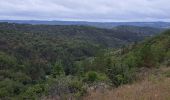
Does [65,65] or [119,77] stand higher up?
[119,77]

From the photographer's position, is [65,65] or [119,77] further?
[65,65]

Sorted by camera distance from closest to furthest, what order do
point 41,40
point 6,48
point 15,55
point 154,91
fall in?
point 154,91, point 15,55, point 6,48, point 41,40

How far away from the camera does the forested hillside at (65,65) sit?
904cm

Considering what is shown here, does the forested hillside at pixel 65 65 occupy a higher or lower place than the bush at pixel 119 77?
lower

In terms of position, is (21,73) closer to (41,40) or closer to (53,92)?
(41,40)

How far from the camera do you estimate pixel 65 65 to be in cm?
8912

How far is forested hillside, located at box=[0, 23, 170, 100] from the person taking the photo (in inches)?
356

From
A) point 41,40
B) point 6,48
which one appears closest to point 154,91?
point 6,48

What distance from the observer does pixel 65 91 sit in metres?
7.22

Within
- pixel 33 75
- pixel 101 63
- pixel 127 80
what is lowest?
pixel 33 75

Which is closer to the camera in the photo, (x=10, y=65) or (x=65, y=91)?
(x=65, y=91)

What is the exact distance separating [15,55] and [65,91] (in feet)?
364

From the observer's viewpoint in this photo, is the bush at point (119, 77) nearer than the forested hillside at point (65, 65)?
No

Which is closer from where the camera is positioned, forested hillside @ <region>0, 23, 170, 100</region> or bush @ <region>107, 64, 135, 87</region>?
forested hillside @ <region>0, 23, 170, 100</region>
